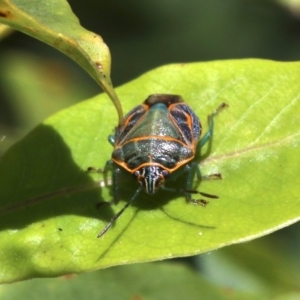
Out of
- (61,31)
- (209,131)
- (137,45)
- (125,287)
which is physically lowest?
(137,45)

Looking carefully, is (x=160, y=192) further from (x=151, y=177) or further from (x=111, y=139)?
(x=111, y=139)

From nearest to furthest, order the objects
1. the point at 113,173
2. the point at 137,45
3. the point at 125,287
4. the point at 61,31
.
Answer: the point at 61,31 < the point at 113,173 < the point at 125,287 < the point at 137,45

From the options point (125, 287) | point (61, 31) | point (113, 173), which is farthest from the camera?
point (125, 287)

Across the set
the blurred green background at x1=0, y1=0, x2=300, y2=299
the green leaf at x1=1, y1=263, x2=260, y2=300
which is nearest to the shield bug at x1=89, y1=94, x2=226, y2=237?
the green leaf at x1=1, y1=263, x2=260, y2=300

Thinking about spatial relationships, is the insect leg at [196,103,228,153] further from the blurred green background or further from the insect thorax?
the blurred green background

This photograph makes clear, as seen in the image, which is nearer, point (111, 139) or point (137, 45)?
point (111, 139)

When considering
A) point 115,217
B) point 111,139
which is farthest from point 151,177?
point 115,217
